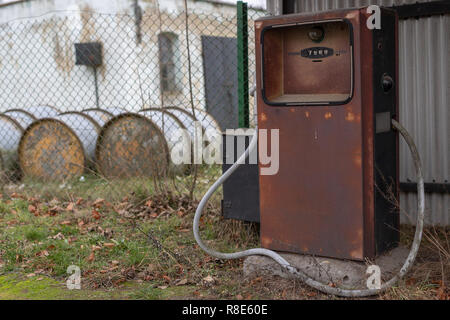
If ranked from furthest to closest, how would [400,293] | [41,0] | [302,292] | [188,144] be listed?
[41,0], [188,144], [302,292], [400,293]

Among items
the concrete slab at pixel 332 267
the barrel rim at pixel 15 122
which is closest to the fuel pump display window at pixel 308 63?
the concrete slab at pixel 332 267

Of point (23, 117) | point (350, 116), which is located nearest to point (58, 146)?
point (23, 117)

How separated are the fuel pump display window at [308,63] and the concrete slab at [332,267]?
102 centimetres

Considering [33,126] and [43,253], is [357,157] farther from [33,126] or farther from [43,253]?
[33,126]

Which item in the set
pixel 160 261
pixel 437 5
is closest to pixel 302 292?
pixel 160 261

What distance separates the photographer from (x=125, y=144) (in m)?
7.80

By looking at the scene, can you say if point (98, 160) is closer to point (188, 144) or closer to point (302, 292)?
point (188, 144)

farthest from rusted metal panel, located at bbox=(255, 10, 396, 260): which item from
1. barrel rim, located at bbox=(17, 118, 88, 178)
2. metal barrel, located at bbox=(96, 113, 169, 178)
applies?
barrel rim, located at bbox=(17, 118, 88, 178)

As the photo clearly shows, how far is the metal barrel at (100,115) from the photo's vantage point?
27.1 feet

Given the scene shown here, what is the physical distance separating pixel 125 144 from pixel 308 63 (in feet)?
14.7

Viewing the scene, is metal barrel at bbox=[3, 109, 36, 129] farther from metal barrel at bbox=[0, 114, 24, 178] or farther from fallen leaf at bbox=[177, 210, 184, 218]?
fallen leaf at bbox=[177, 210, 184, 218]

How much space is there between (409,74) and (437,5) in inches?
24.0

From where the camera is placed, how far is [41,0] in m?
14.2

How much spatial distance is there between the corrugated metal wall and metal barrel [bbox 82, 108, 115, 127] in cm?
427
